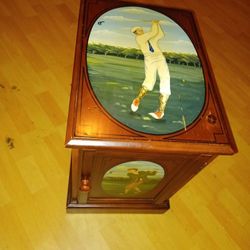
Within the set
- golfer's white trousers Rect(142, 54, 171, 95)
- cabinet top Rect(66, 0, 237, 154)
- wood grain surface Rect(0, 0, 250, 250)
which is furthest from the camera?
wood grain surface Rect(0, 0, 250, 250)

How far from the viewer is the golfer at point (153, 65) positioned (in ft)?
2.65

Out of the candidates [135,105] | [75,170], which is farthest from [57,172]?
[135,105]

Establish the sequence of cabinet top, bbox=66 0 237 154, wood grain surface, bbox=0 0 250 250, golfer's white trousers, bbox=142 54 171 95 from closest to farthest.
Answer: cabinet top, bbox=66 0 237 154, golfer's white trousers, bbox=142 54 171 95, wood grain surface, bbox=0 0 250 250

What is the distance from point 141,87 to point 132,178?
1.08 ft

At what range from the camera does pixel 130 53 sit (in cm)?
91

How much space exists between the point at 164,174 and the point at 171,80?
330mm

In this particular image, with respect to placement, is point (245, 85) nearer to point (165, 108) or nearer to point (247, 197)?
point (247, 197)

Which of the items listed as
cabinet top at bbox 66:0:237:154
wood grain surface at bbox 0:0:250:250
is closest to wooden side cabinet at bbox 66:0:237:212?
cabinet top at bbox 66:0:237:154

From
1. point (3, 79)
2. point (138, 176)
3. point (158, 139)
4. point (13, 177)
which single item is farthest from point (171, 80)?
point (3, 79)

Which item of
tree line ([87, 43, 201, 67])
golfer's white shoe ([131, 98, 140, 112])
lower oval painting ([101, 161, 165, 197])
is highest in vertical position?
tree line ([87, 43, 201, 67])

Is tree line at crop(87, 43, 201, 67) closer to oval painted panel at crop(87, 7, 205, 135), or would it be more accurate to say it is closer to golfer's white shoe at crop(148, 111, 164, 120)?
oval painted panel at crop(87, 7, 205, 135)

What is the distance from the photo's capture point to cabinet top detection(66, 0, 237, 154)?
0.73m

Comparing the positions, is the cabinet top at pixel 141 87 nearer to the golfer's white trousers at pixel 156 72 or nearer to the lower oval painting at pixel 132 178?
the golfer's white trousers at pixel 156 72

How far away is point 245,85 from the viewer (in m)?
1.88
